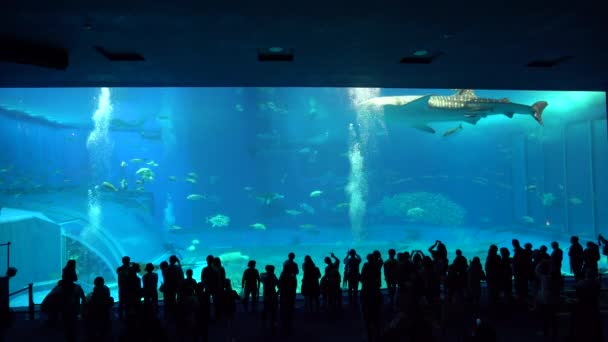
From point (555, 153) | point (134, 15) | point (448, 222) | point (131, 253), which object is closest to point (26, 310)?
point (134, 15)

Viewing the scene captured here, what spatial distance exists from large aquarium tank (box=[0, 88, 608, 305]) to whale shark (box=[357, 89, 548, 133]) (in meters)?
0.07

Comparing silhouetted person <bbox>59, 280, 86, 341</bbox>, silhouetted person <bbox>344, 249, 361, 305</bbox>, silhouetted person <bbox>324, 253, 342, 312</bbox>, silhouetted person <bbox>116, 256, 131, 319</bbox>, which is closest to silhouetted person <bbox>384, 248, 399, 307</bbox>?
silhouetted person <bbox>344, 249, 361, 305</bbox>

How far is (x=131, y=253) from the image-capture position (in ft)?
77.7

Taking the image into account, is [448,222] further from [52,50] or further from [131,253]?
[52,50]

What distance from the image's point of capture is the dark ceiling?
13.8 feet

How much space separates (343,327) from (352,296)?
107 centimetres

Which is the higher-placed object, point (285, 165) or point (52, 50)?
point (285, 165)

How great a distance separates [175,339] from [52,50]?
439cm

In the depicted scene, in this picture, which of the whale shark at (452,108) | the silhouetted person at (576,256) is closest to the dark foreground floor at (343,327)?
the silhouetted person at (576,256)

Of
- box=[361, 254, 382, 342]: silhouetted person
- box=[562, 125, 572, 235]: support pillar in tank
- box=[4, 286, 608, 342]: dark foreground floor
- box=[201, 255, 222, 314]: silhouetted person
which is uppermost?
box=[562, 125, 572, 235]: support pillar in tank

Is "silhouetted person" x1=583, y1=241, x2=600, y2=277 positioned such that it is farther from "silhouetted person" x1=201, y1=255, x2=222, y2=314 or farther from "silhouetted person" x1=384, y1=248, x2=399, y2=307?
"silhouetted person" x1=201, y1=255, x2=222, y2=314

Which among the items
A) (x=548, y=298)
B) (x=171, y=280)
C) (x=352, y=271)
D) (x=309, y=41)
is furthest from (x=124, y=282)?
(x=548, y=298)

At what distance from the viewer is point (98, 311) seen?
439cm

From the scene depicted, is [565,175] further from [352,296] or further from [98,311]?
[98,311]
